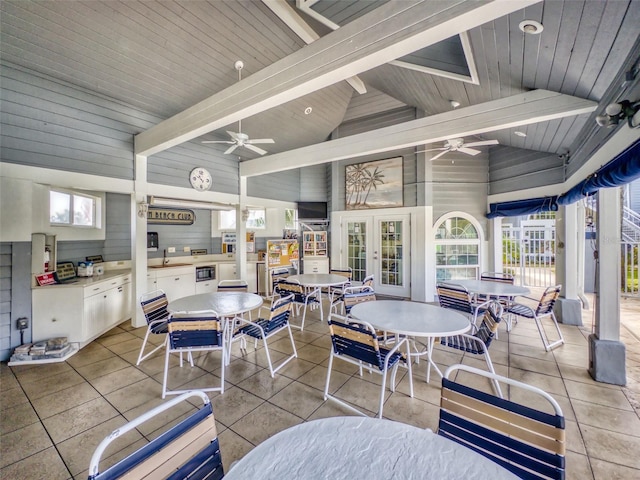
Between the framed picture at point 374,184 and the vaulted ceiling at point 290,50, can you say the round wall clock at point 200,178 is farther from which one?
the framed picture at point 374,184

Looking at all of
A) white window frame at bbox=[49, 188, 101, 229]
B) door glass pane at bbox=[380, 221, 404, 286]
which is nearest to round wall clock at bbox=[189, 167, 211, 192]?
white window frame at bbox=[49, 188, 101, 229]

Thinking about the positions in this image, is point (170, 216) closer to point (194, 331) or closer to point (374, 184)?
point (194, 331)

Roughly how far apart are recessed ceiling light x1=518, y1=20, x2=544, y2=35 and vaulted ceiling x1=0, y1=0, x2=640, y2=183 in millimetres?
29

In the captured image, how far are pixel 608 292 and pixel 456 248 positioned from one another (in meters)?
3.36

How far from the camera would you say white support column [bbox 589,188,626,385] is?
279 cm

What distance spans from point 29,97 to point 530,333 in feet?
25.0

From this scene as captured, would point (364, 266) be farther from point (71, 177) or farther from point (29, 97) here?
point (29, 97)

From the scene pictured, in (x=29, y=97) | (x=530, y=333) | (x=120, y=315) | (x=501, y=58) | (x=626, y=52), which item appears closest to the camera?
(x=626, y=52)

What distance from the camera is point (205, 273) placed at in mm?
6246

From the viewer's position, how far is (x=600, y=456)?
1873 millimetres

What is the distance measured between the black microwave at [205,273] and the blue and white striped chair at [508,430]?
229 inches

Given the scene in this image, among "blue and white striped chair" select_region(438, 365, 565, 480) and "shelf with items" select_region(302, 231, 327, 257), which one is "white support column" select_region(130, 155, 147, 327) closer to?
"shelf with items" select_region(302, 231, 327, 257)

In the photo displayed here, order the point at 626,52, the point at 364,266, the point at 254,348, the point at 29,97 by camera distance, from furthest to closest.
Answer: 1. the point at 364,266
2. the point at 254,348
3. the point at 29,97
4. the point at 626,52

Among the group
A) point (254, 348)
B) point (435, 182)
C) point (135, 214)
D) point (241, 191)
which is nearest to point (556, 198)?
point (435, 182)
